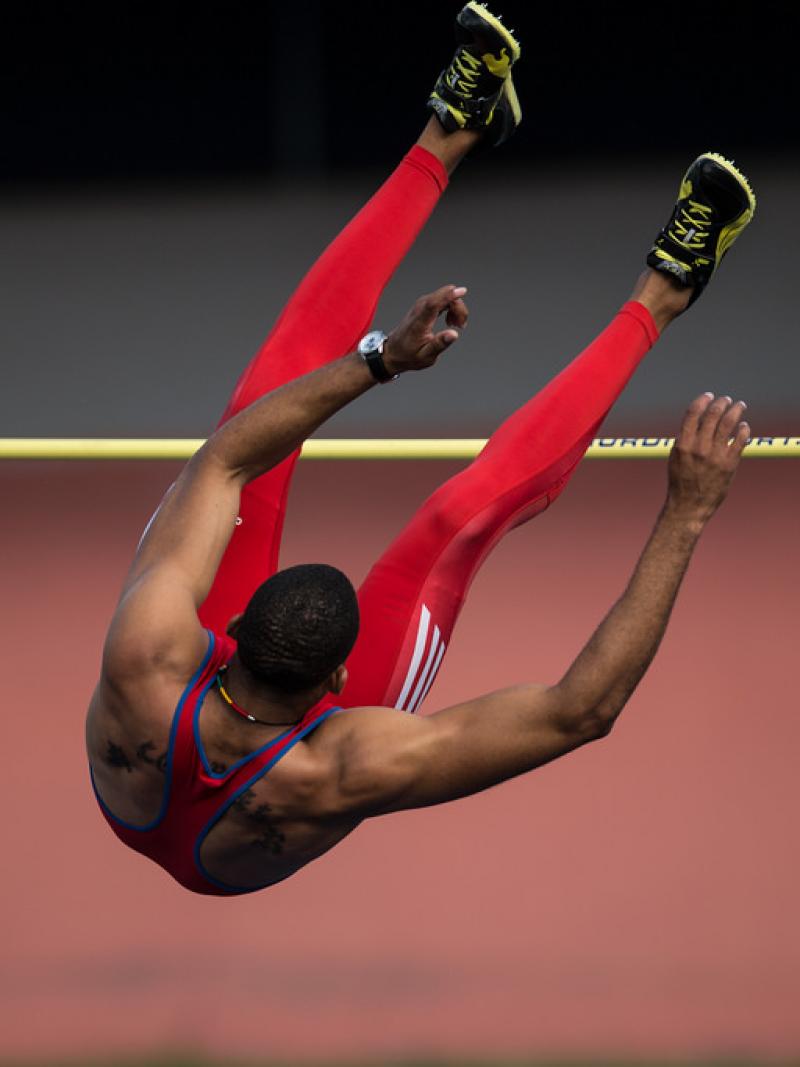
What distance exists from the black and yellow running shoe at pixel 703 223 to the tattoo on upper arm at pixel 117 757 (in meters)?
1.41

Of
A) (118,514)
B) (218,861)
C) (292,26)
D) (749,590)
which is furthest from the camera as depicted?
(292,26)

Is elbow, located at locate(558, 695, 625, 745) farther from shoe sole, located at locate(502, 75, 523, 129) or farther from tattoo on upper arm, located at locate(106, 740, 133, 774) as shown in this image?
shoe sole, located at locate(502, 75, 523, 129)

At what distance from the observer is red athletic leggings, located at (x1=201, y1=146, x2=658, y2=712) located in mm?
2764

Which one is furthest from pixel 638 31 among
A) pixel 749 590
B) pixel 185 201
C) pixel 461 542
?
pixel 461 542

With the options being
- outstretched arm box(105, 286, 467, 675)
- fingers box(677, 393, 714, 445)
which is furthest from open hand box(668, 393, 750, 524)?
outstretched arm box(105, 286, 467, 675)

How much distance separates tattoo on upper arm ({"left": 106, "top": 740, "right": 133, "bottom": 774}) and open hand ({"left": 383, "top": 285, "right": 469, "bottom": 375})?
0.73m

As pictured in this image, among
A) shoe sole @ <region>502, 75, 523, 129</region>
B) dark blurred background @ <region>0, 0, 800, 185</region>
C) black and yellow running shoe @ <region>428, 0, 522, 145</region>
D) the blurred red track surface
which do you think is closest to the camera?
black and yellow running shoe @ <region>428, 0, 522, 145</region>

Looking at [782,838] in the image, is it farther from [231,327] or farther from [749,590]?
[231,327]

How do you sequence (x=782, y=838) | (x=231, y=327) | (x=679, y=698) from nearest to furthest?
1. (x=782, y=838)
2. (x=679, y=698)
3. (x=231, y=327)

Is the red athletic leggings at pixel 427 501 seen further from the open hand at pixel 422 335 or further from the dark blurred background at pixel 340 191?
the dark blurred background at pixel 340 191

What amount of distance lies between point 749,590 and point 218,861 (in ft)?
9.69

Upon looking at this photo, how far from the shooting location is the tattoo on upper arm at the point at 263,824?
2318 mm

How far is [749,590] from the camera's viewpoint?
500 centimetres

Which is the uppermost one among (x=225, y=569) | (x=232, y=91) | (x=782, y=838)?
(x=232, y=91)
